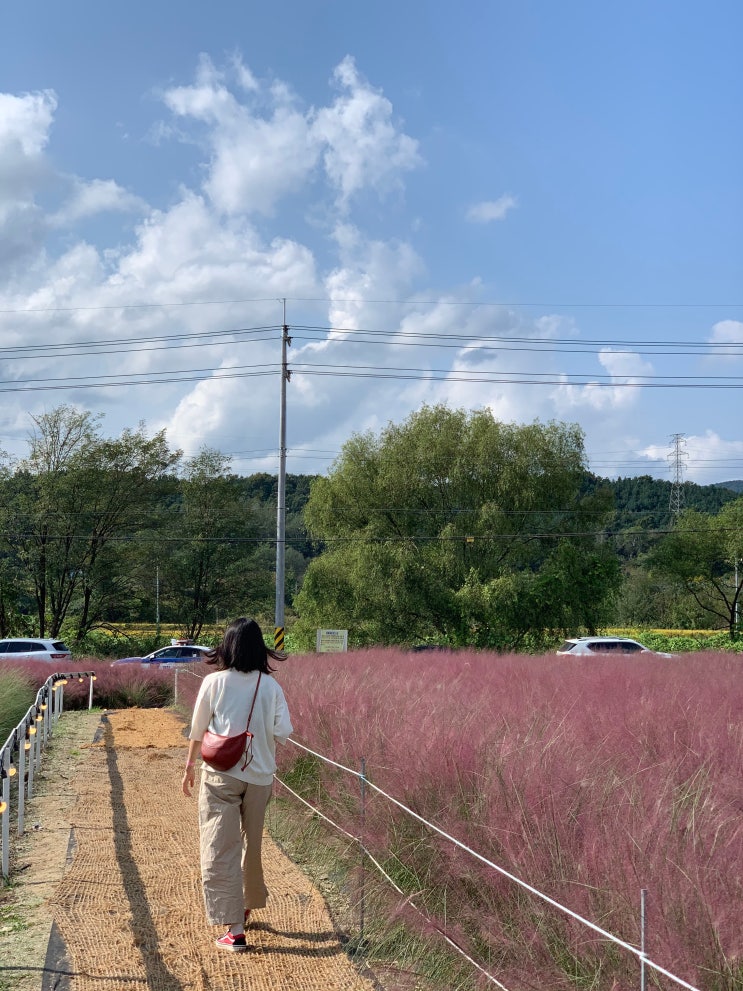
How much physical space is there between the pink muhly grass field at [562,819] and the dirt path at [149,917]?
65 cm

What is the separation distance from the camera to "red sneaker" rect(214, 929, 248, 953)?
210 inches

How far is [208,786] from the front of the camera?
222 inches

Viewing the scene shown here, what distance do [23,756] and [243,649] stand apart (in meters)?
4.48

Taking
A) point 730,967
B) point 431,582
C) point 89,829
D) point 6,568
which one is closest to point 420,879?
point 730,967

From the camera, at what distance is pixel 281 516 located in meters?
31.4

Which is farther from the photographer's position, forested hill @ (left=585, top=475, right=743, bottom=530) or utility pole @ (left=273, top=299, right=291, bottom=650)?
forested hill @ (left=585, top=475, right=743, bottom=530)

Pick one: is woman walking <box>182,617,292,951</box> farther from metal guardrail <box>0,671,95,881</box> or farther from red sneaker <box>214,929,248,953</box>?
metal guardrail <box>0,671,95,881</box>

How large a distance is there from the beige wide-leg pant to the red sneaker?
7 centimetres

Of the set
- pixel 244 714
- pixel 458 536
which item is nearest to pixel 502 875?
pixel 244 714

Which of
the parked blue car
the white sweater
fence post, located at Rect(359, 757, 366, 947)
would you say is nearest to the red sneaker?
fence post, located at Rect(359, 757, 366, 947)

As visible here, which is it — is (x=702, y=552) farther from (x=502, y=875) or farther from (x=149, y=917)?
(x=502, y=875)

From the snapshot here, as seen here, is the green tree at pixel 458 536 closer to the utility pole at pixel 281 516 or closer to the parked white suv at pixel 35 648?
the utility pole at pixel 281 516

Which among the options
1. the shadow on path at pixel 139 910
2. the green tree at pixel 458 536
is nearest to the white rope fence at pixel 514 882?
the shadow on path at pixel 139 910

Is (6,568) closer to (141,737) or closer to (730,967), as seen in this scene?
(141,737)
